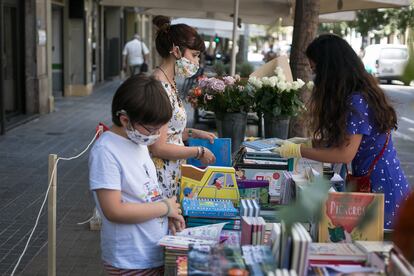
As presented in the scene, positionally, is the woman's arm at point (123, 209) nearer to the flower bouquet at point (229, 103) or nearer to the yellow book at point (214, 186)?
the yellow book at point (214, 186)

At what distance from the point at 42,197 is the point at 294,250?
18.0 feet

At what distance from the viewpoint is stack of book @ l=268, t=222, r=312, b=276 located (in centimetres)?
186

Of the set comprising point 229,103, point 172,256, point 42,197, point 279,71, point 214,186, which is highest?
point 279,71

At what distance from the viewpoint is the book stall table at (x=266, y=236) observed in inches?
75.1

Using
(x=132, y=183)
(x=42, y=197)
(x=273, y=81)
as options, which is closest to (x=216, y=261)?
(x=132, y=183)

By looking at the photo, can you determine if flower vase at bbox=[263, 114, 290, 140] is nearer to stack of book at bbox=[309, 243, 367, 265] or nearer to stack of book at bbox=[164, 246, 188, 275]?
stack of book at bbox=[164, 246, 188, 275]

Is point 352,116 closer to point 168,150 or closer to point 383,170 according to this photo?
point 383,170

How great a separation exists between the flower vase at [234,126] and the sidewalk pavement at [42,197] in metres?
1.50

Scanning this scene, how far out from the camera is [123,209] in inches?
92.5

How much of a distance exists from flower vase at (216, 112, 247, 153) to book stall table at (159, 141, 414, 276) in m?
1.67

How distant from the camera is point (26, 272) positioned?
471 cm

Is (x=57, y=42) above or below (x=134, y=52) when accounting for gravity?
above

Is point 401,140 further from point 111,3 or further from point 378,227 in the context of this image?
point 378,227

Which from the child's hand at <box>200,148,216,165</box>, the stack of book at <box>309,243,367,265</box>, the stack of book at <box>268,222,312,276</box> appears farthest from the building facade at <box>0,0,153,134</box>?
the stack of book at <box>268,222,312,276</box>
